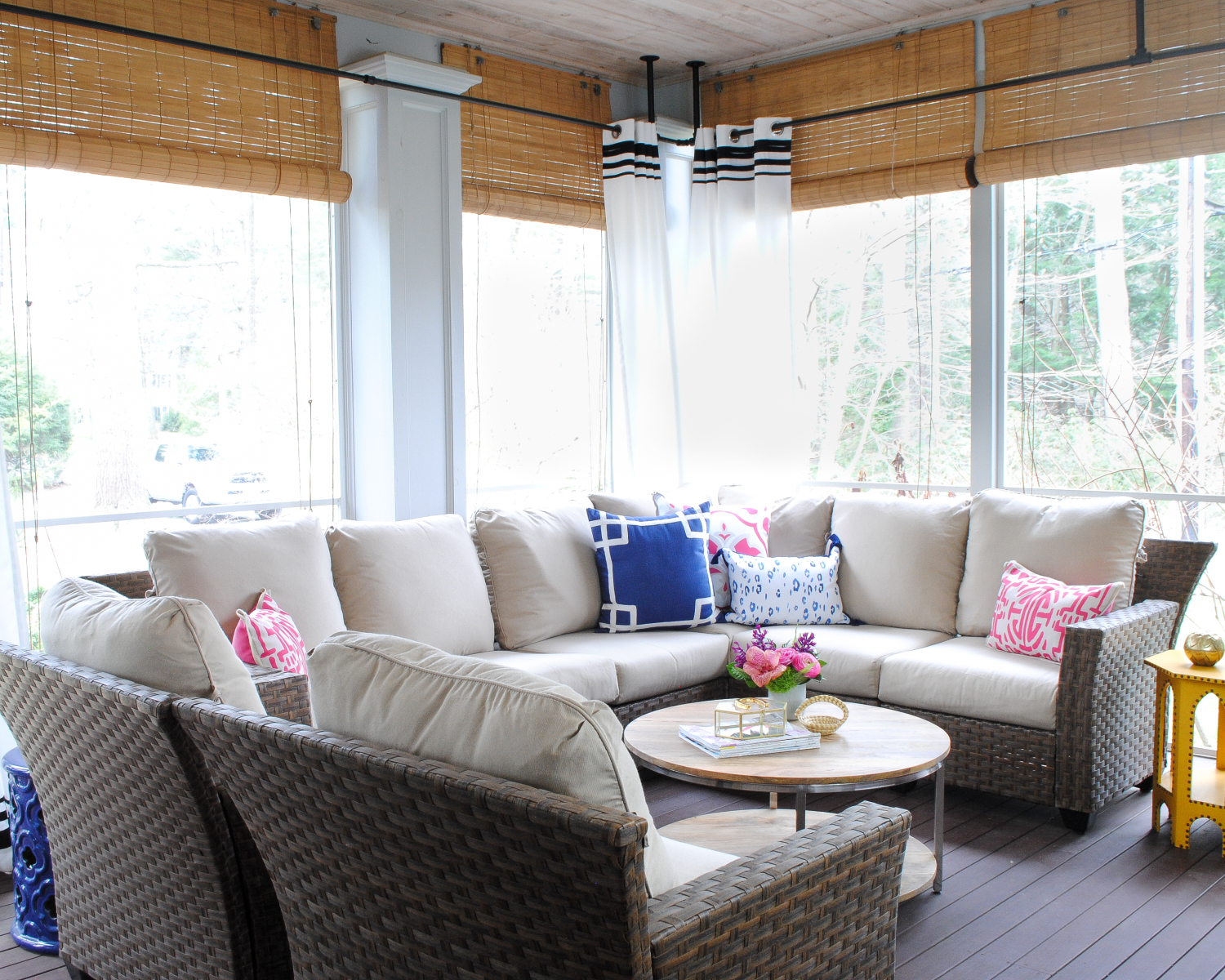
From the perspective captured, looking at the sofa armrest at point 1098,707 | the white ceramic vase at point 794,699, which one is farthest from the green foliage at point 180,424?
the sofa armrest at point 1098,707

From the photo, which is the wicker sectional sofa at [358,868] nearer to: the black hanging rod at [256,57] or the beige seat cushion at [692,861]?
the beige seat cushion at [692,861]

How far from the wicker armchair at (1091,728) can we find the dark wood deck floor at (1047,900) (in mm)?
94

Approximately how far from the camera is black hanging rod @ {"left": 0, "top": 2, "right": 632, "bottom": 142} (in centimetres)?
323

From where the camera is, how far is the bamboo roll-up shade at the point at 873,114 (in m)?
4.24

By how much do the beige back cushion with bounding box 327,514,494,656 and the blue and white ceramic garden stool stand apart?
1028 mm

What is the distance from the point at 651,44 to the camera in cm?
448

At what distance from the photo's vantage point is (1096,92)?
12.8 feet

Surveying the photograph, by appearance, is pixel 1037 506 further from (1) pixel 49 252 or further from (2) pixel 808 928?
Answer: (1) pixel 49 252

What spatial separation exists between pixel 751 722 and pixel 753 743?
8.0 inches

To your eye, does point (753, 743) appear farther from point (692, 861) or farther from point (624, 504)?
point (624, 504)

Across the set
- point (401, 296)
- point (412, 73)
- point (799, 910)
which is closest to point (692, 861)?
point (799, 910)

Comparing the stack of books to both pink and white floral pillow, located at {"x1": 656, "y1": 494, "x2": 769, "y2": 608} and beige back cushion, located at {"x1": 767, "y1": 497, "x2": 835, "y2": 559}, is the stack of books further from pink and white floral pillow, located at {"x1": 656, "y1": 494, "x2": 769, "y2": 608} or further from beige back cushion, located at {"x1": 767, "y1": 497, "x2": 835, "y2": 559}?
beige back cushion, located at {"x1": 767, "y1": 497, "x2": 835, "y2": 559}

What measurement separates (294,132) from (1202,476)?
3.37 meters

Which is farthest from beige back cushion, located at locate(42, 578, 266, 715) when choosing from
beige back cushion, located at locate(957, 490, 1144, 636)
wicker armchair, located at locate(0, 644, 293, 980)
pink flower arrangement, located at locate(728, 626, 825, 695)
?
beige back cushion, located at locate(957, 490, 1144, 636)
